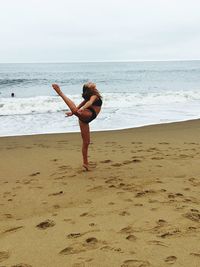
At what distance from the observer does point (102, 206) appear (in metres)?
4.05

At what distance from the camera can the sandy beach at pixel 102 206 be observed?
290 centimetres

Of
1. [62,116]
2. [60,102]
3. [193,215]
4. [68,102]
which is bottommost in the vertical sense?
[193,215]

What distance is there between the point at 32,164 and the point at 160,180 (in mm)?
2459

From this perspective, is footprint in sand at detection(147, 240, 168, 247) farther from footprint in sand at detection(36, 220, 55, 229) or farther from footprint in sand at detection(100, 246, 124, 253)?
footprint in sand at detection(36, 220, 55, 229)

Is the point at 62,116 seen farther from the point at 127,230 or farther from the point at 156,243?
the point at 156,243

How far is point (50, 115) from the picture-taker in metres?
14.1

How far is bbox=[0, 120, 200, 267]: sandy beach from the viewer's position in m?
2.90

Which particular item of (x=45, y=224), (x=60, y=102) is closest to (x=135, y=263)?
(x=45, y=224)

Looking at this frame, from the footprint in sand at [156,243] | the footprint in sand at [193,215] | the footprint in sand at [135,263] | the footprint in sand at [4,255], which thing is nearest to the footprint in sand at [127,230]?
the footprint in sand at [156,243]

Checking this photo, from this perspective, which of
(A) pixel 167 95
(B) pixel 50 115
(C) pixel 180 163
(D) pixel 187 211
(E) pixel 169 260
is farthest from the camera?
(A) pixel 167 95

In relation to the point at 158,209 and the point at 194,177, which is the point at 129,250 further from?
the point at 194,177

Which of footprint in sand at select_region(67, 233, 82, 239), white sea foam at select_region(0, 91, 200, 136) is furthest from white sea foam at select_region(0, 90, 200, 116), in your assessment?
footprint in sand at select_region(67, 233, 82, 239)

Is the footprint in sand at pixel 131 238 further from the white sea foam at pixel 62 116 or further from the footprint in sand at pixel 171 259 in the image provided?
the white sea foam at pixel 62 116

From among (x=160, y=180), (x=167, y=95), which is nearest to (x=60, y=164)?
(x=160, y=180)
